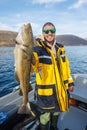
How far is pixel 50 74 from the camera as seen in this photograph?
4336mm

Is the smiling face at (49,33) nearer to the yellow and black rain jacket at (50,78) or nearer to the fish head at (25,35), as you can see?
the yellow and black rain jacket at (50,78)

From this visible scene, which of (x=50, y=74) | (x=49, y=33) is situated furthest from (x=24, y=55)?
(x=49, y=33)

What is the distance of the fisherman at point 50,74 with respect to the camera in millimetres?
4324

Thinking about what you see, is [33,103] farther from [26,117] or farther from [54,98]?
[54,98]

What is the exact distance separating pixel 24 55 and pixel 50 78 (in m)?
0.95

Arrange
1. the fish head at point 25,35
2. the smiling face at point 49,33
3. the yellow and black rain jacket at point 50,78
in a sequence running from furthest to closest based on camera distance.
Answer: the smiling face at point 49,33 → the yellow and black rain jacket at point 50,78 → the fish head at point 25,35

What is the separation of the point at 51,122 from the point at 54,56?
139 centimetres

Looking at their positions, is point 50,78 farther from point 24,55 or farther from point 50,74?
point 24,55

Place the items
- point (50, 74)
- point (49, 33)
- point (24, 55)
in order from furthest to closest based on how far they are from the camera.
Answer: point (49, 33) → point (50, 74) → point (24, 55)

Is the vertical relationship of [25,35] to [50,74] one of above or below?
above

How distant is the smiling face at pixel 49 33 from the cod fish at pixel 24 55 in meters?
0.85

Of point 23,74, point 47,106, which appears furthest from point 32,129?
point 23,74

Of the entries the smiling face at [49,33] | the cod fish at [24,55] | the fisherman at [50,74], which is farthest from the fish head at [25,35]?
the smiling face at [49,33]

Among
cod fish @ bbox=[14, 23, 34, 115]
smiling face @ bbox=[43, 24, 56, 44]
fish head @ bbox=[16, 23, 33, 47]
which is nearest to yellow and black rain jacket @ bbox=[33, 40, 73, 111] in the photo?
smiling face @ bbox=[43, 24, 56, 44]
